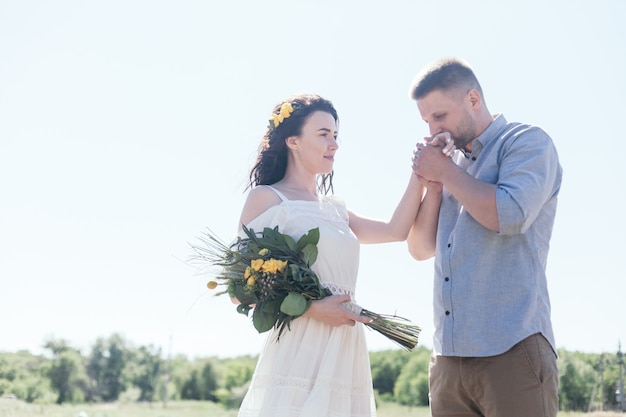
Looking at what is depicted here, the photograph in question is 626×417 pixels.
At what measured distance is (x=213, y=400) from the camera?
175 ft

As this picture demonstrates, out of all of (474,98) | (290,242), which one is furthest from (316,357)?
(474,98)

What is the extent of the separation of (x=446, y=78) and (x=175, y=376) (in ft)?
183

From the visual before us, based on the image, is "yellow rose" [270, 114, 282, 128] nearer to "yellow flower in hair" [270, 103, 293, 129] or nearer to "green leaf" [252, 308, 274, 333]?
"yellow flower in hair" [270, 103, 293, 129]

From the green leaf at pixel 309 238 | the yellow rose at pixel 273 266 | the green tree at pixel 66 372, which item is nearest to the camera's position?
the yellow rose at pixel 273 266

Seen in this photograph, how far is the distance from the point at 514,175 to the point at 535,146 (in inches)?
8.0

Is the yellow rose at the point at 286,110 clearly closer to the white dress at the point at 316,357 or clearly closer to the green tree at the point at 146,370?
the white dress at the point at 316,357

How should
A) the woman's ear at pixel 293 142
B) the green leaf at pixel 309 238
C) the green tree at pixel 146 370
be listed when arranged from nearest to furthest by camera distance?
the green leaf at pixel 309 238 → the woman's ear at pixel 293 142 → the green tree at pixel 146 370

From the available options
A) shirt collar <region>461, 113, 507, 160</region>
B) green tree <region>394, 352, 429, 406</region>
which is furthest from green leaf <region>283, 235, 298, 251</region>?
green tree <region>394, 352, 429, 406</region>

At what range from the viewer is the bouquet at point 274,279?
4.01 metres

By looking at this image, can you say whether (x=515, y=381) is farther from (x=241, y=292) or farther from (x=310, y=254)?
(x=241, y=292)

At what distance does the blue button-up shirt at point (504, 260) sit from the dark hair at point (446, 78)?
311 millimetres

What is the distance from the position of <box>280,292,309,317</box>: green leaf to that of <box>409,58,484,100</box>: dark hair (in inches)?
48.6

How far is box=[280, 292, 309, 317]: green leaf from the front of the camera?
12.9ft

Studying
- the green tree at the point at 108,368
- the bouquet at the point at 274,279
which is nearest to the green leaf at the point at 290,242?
the bouquet at the point at 274,279
